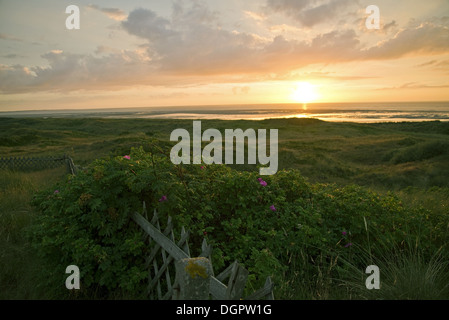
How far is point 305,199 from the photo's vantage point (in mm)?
5605

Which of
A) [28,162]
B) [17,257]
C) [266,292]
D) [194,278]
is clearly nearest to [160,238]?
[194,278]

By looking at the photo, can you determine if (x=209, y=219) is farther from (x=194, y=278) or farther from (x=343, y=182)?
(x=343, y=182)

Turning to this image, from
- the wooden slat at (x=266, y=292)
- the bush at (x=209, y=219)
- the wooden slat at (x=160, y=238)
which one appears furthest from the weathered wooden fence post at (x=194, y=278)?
the bush at (x=209, y=219)

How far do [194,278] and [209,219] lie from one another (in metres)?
2.54

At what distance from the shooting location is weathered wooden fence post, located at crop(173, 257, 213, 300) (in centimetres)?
212

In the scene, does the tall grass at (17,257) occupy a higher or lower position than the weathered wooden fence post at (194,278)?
lower

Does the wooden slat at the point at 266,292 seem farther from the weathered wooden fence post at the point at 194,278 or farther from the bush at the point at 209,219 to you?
the bush at the point at 209,219

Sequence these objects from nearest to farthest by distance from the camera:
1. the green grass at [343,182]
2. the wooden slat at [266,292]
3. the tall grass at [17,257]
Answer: the wooden slat at [266,292] < the green grass at [343,182] < the tall grass at [17,257]

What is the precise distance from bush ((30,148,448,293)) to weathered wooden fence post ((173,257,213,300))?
1.36m

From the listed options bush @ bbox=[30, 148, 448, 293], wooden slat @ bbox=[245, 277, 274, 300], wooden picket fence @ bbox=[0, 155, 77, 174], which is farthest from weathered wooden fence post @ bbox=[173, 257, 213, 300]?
wooden picket fence @ bbox=[0, 155, 77, 174]

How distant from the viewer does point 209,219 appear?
4668mm

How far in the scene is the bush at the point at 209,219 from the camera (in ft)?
12.0

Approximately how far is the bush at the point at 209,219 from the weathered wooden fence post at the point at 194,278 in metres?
1.36
